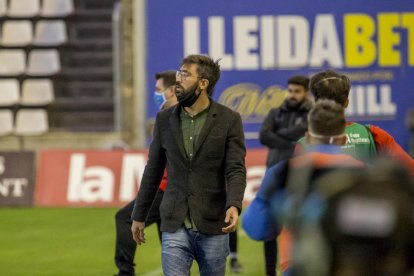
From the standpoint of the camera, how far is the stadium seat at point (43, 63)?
2488 centimetres

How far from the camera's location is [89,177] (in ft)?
64.5

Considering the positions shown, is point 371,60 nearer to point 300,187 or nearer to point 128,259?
point 128,259

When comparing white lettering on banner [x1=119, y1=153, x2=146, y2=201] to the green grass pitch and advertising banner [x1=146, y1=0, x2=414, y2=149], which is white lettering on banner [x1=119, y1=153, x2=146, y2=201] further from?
advertising banner [x1=146, y1=0, x2=414, y2=149]

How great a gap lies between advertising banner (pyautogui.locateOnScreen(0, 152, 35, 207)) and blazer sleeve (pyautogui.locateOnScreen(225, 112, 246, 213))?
503 inches

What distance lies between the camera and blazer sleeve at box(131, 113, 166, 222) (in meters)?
7.36

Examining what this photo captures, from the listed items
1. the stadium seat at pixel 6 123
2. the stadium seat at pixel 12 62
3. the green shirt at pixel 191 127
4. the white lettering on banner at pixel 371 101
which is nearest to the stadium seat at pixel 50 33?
the stadium seat at pixel 12 62

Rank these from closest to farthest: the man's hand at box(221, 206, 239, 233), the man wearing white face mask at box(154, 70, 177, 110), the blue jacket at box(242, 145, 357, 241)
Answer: the blue jacket at box(242, 145, 357, 241) < the man's hand at box(221, 206, 239, 233) < the man wearing white face mask at box(154, 70, 177, 110)

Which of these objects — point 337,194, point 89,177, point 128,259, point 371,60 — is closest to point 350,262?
point 337,194

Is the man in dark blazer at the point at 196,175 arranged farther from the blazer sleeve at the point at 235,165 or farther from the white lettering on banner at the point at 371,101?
the white lettering on banner at the point at 371,101

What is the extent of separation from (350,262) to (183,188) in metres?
3.36

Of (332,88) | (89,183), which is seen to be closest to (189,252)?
(332,88)

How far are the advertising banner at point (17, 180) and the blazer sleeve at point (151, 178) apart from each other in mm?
12611

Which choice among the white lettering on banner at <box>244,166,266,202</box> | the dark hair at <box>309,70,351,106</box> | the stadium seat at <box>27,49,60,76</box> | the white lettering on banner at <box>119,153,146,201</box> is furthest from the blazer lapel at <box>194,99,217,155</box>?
the stadium seat at <box>27,49,60,76</box>

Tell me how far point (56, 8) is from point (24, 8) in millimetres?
695
